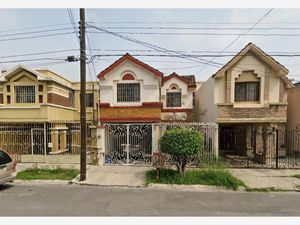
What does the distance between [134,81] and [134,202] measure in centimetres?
845

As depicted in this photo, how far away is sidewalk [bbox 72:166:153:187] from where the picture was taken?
820cm

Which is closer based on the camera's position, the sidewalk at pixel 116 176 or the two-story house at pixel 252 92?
the sidewalk at pixel 116 176

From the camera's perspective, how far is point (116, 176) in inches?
360

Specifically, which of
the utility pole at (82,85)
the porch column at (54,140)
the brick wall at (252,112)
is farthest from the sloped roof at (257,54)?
the porch column at (54,140)

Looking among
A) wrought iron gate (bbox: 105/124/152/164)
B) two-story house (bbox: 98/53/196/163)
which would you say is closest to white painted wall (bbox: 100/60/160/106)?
two-story house (bbox: 98/53/196/163)

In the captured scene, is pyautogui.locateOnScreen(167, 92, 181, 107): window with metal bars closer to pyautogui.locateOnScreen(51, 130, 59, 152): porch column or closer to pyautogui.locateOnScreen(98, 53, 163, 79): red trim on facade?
pyautogui.locateOnScreen(98, 53, 163, 79): red trim on facade

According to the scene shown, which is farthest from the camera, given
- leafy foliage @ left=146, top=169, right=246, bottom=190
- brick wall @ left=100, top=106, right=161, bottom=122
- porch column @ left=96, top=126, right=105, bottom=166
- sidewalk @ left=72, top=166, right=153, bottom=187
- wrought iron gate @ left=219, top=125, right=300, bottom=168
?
brick wall @ left=100, top=106, right=161, bottom=122

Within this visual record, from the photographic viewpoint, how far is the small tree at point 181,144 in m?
8.41

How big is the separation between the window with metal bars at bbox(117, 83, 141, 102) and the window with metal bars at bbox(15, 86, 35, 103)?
6.19 meters

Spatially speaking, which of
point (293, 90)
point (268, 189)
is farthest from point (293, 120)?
point (268, 189)

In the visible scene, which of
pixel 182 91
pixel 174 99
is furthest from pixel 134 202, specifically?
pixel 182 91

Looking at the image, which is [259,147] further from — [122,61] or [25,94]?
[25,94]

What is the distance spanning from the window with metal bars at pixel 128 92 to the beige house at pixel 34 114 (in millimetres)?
3083

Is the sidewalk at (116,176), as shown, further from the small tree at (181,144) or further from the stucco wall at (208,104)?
the stucco wall at (208,104)
